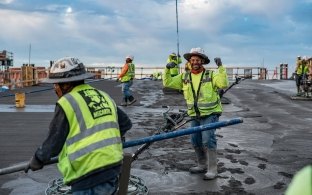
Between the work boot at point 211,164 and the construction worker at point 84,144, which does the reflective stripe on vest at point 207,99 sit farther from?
the construction worker at point 84,144

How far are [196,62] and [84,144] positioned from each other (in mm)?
3794

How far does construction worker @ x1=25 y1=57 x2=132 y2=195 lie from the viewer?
341 centimetres

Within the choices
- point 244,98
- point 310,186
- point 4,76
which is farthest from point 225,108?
point 4,76

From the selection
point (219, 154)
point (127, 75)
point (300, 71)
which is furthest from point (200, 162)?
point (300, 71)

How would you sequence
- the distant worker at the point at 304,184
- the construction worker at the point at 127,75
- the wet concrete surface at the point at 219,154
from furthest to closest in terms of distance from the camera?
the construction worker at the point at 127,75 < the wet concrete surface at the point at 219,154 < the distant worker at the point at 304,184

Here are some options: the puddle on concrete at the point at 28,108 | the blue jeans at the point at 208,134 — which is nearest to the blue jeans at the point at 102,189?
the blue jeans at the point at 208,134

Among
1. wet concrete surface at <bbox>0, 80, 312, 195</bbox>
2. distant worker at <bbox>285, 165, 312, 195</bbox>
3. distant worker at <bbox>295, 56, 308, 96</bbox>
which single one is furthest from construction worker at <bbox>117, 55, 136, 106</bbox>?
distant worker at <bbox>285, 165, 312, 195</bbox>

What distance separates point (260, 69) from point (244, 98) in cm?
2740

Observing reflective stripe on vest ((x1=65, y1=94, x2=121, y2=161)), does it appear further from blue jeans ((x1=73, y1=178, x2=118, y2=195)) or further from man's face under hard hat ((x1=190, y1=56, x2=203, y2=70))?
man's face under hard hat ((x1=190, y1=56, x2=203, y2=70))

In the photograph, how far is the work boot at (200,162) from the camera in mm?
7375

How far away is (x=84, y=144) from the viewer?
3.41 metres

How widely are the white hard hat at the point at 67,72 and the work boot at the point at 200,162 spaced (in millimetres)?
3925

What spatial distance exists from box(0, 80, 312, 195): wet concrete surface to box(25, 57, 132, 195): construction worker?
3.01 m

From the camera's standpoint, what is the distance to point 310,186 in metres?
1.39
